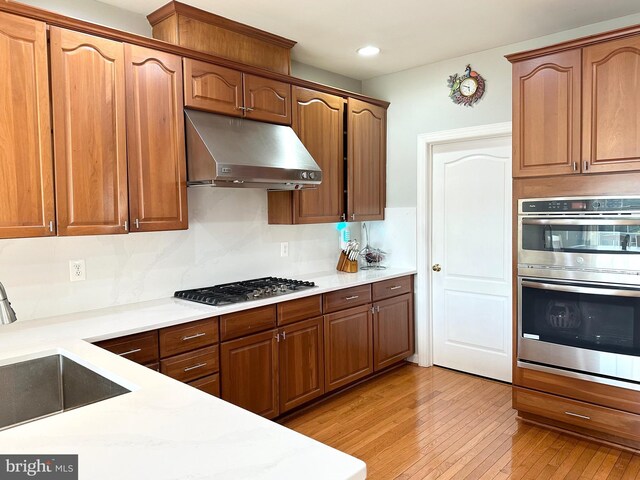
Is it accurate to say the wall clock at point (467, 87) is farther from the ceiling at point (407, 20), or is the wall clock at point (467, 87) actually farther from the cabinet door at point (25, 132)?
the cabinet door at point (25, 132)

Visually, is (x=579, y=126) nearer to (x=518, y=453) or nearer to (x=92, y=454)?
(x=518, y=453)

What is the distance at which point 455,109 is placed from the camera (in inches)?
154

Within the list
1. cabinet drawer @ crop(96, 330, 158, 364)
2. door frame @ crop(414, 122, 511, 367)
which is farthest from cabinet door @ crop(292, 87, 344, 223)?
cabinet drawer @ crop(96, 330, 158, 364)

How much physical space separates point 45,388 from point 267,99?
220 centimetres

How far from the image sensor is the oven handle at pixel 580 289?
2652 mm

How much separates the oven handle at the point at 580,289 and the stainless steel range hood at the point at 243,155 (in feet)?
5.16

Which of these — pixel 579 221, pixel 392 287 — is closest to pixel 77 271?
pixel 392 287

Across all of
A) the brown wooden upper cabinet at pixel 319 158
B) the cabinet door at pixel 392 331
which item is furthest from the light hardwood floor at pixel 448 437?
the brown wooden upper cabinet at pixel 319 158

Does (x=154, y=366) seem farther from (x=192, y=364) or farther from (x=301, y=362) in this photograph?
(x=301, y=362)

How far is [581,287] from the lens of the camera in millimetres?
2793

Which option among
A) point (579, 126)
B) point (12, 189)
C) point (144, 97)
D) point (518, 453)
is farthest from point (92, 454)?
point (579, 126)

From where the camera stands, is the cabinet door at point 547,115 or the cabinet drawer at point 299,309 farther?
the cabinet drawer at point 299,309

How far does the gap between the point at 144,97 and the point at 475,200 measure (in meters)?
2.68

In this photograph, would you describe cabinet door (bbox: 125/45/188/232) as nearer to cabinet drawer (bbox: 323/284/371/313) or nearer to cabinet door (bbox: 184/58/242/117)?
cabinet door (bbox: 184/58/242/117)
